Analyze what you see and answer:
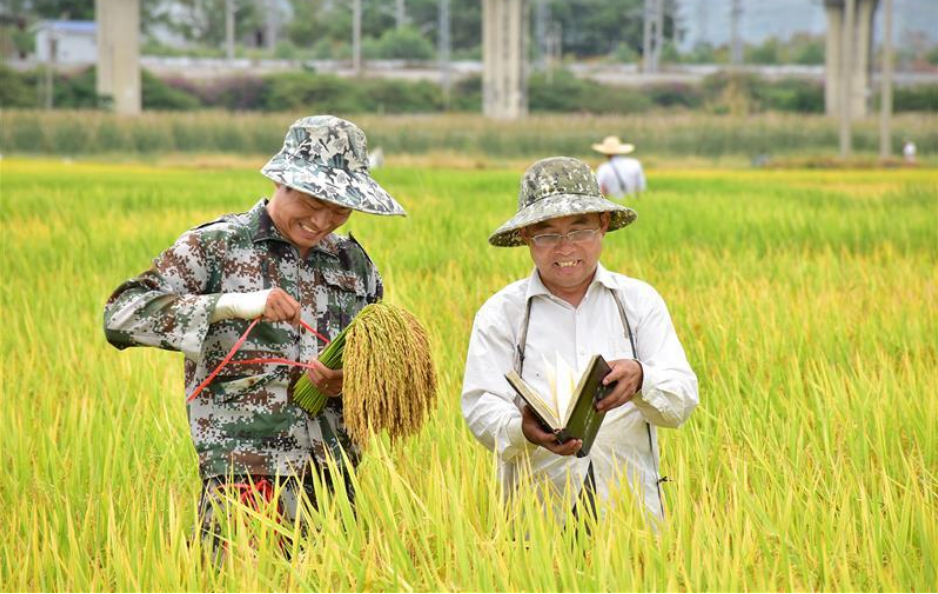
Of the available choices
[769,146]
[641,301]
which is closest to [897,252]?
[641,301]

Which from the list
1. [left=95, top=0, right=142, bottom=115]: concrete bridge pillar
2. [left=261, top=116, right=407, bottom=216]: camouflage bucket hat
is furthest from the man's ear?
[left=95, top=0, right=142, bottom=115]: concrete bridge pillar

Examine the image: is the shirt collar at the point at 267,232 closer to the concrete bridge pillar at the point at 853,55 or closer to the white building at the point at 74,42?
the concrete bridge pillar at the point at 853,55

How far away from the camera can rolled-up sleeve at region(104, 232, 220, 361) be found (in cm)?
287

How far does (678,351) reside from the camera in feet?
9.42

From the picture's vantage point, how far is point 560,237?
2.88 meters

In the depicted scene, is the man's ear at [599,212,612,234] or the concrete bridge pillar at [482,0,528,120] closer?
the man's ear at [599,212,612,234]

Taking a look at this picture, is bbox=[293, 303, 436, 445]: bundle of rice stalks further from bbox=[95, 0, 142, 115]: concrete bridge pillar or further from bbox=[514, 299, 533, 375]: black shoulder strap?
bbox=[95, 0, 142, 115]: concrete bridge pillar

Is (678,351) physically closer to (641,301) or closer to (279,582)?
(641,301)

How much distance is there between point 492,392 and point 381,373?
22 centimetres

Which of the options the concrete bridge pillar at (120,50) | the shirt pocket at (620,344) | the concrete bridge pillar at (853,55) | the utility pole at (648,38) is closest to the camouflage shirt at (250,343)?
the shirt pocket at (620,344)

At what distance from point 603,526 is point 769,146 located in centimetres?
3766

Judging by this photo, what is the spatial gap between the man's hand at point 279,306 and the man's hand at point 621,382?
600 mm

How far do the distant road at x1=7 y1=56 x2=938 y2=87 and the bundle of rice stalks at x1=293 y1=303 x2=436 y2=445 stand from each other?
166 ft

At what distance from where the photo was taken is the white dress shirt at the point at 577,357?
2.85 m
